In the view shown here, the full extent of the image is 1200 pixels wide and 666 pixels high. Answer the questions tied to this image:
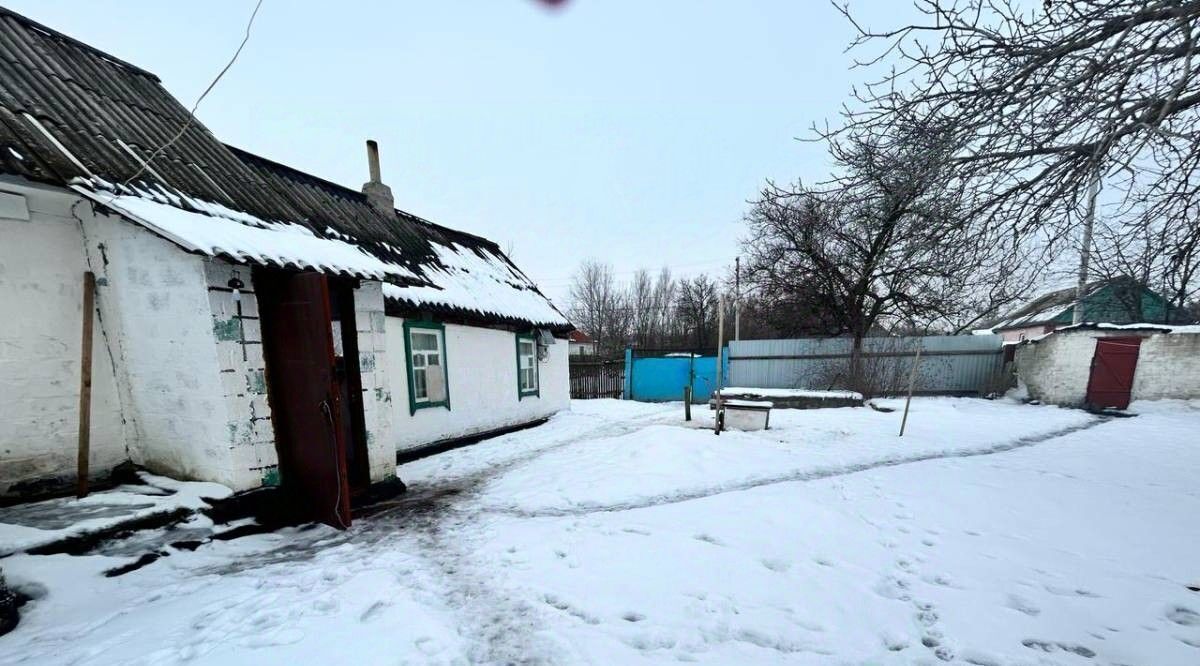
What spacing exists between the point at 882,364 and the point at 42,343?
18.1 metres

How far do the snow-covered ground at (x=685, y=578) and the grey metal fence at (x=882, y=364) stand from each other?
9.09 metres

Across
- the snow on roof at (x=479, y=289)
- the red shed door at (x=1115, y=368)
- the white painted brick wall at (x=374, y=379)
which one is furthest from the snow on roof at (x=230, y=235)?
the red shed door at (x=1115, y=368)

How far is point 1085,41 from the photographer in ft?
11.0

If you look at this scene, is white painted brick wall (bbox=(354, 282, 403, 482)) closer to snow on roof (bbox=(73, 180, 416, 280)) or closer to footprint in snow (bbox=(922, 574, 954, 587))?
snow on roof (bbox=(73, 180, 416, 280))

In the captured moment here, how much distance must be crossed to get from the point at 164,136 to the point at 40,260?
2000mm

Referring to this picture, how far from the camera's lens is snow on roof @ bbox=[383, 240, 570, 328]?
7320 mm

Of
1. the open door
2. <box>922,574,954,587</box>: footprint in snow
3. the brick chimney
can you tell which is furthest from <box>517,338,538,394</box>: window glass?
<box>922,574,954,587</box>: footprint in snow

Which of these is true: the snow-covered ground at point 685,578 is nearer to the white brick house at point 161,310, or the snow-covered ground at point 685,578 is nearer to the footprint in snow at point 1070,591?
the footprint in snow at point 1070,591

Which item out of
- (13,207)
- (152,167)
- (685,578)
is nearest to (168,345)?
(13,207)

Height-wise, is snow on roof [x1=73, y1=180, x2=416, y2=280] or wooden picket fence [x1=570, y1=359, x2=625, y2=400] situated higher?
snow on roof [x1=73, y1=180, x2=416, y2=280]

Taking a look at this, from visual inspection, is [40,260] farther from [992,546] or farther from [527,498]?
[992,546]

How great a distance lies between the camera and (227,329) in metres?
3.70

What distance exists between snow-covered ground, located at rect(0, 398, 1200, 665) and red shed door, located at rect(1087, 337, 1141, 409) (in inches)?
330

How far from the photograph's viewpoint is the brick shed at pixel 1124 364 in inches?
441
